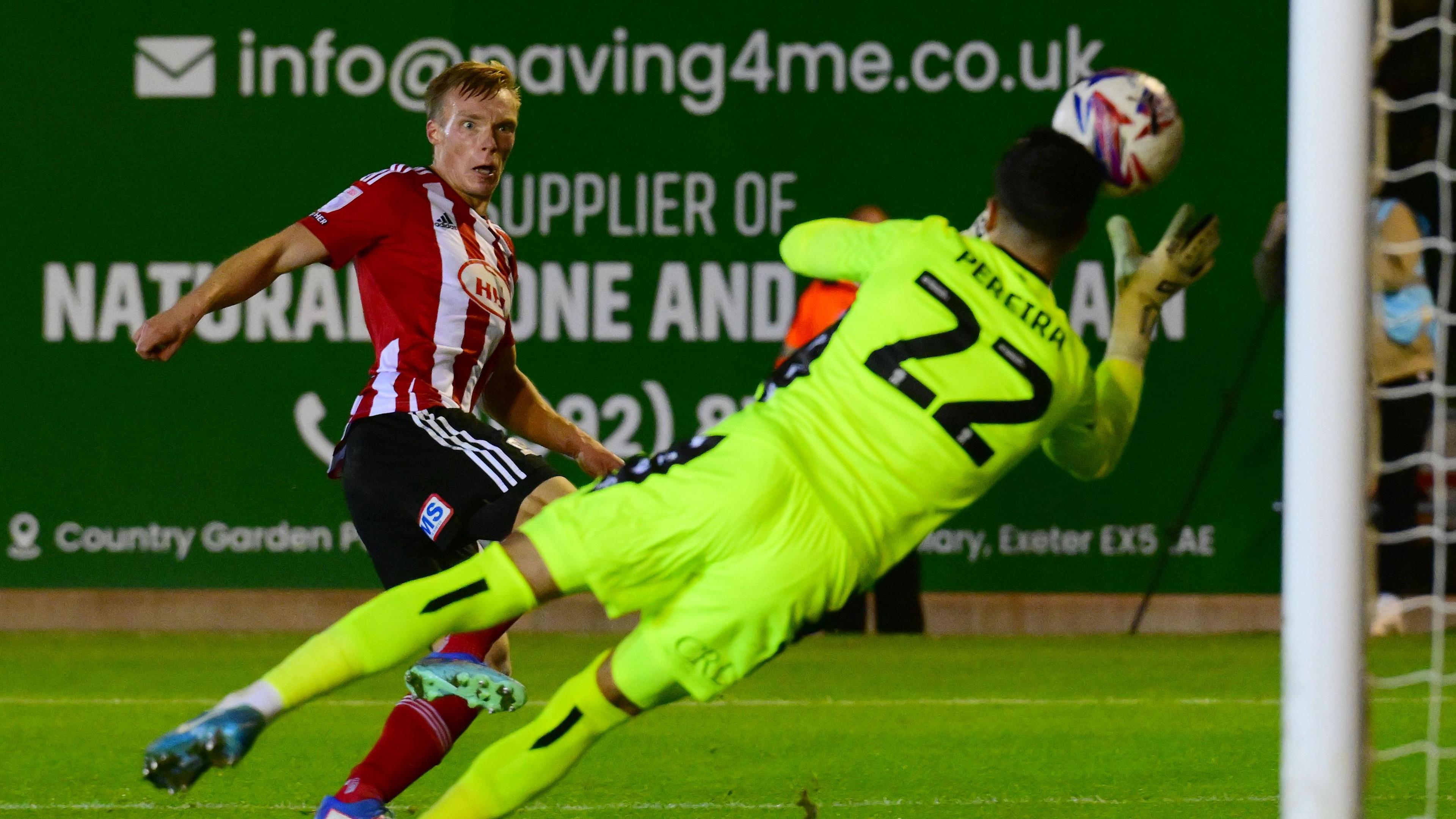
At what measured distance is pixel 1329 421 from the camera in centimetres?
317

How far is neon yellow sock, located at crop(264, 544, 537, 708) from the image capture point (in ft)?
10.6

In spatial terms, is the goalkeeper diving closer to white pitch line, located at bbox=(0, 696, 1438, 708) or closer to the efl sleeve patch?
the efl sleeve patch

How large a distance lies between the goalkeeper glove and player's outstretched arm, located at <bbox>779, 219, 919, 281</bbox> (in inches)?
18.8

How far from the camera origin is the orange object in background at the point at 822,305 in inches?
336

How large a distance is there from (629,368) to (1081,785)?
14.7ft

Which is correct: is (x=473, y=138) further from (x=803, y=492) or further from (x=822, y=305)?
(x=822, y=305)

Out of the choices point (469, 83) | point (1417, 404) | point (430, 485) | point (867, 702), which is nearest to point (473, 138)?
point (469, 83)

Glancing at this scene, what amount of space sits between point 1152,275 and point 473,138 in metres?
1.71

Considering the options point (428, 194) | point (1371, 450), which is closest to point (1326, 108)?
point (1371, 450)

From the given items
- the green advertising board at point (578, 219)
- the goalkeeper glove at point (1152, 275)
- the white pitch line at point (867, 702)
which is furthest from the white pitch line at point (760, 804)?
the green advertising board at point (578, 219)

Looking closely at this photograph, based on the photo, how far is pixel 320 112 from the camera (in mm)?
9234

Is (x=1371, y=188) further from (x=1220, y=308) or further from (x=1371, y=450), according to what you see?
(x=1220, y=308)

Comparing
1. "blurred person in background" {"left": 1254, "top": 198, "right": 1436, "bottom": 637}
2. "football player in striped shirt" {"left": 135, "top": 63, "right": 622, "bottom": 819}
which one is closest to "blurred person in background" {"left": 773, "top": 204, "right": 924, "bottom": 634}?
"blurred person in background" {"left": 1254, "top": 198, "right": 1436, "bottom": 637}

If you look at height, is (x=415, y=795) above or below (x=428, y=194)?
below
